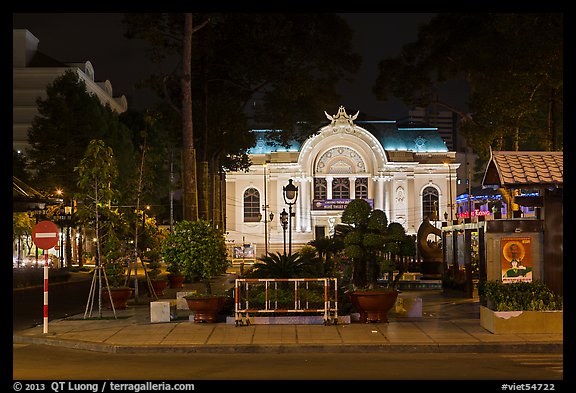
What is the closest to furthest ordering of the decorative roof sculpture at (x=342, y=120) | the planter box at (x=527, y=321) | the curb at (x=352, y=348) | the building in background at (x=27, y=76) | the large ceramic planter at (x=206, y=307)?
the curb at (x=352, y=348) < the planter box at (x=527, y=321) < the large ceramic planter at (x=206, y=307) < the decorative roof sculpture at (x=342, y=120) < the building in background at (x=27, y=76)

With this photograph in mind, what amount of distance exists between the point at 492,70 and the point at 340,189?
4799 centimetres

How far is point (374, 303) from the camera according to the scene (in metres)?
20.1

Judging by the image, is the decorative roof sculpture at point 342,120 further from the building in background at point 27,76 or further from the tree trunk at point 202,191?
the tree trunk at point 202,191

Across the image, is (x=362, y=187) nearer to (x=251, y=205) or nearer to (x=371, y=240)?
(x=251, y=205)

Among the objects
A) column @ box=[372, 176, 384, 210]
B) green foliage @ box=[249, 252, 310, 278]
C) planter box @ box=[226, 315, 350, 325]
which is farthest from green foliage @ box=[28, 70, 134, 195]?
planter box @ box=[226, 315, 350, 325]

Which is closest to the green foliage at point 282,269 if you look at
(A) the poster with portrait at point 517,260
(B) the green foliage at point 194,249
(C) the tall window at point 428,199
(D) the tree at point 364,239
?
(D) the tree at point 364,239

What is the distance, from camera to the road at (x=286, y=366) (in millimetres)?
13016

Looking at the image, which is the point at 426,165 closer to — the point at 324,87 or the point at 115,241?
the point at 324,87

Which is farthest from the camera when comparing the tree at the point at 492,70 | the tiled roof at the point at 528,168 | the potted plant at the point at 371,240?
the tree at the point at 492,70

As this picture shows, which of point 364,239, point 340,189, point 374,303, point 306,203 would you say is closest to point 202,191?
point 364,239

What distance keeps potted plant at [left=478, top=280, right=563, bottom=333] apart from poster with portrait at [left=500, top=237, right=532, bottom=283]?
272cm

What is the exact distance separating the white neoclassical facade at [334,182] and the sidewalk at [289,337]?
185 feet

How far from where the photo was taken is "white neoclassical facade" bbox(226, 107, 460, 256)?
78750mm
